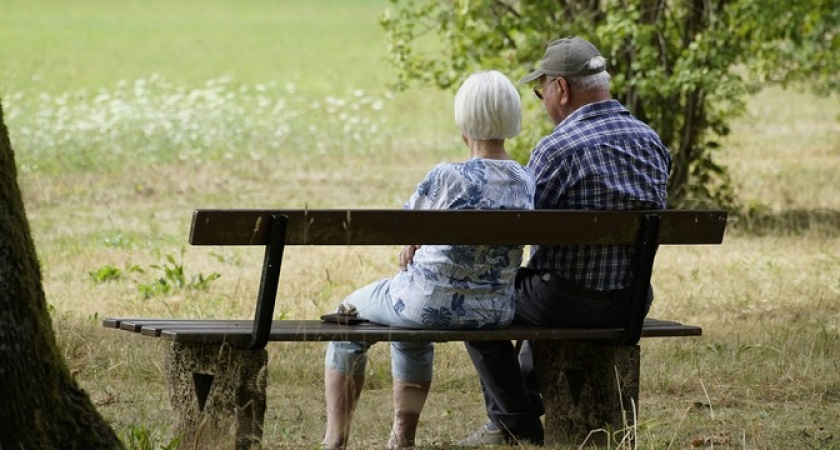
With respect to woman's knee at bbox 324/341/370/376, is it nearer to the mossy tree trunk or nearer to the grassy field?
the grassy field

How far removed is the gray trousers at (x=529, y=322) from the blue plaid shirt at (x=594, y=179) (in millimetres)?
49

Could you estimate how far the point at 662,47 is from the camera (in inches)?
488

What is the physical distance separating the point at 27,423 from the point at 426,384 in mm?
1719

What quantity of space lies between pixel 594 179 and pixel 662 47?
276 inches

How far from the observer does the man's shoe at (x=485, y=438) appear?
19.4 ft

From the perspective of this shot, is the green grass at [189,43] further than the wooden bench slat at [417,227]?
Yes

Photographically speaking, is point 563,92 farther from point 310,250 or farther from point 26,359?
point 310,250

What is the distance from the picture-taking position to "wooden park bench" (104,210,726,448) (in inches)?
197

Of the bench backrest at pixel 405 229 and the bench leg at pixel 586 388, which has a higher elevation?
the bench backrest at pixel 405 229

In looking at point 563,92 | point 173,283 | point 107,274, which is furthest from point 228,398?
point 107,274

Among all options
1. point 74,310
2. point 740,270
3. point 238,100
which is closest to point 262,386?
point 74,310

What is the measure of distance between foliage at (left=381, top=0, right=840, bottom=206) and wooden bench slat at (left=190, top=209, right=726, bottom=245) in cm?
635

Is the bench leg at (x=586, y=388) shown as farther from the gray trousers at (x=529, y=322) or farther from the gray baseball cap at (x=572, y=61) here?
the gray baseball cap at (x=572, y=61)

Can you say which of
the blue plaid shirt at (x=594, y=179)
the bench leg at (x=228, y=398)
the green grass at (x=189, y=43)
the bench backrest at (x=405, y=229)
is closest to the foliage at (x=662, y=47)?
the blue plaid shirt at (x=594, y=179)
